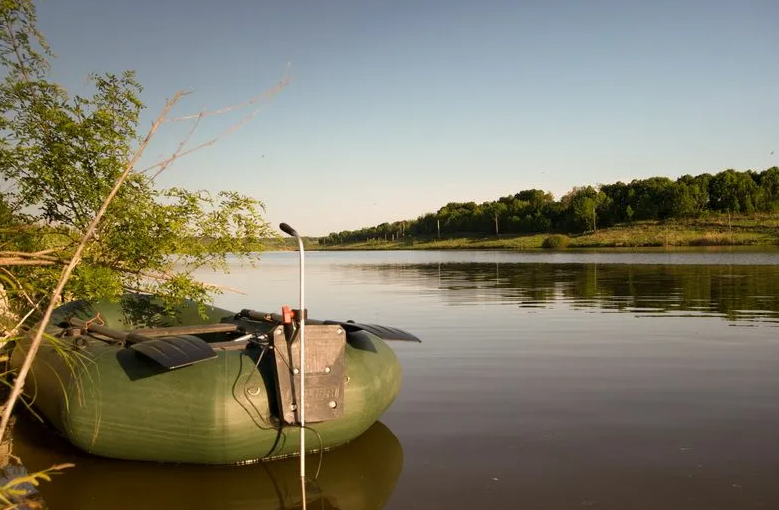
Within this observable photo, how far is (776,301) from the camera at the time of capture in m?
17.8

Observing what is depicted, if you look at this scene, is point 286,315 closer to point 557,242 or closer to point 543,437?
point 543,437

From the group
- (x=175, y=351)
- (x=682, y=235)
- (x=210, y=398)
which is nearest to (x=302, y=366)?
(x=210, y=398)

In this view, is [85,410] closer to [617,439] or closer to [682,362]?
[617,439]

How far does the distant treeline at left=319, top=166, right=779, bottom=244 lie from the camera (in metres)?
92.9

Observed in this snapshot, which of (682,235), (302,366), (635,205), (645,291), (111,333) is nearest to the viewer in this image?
(302,366)

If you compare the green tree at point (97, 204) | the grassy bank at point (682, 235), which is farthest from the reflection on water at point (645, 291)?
the grassy bank at point (682, 235)

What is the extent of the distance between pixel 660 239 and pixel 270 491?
78.6 meters

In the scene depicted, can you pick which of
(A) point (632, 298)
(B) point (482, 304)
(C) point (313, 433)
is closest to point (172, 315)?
(C) point (313, 433)

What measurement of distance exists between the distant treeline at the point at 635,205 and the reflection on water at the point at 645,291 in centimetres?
6938

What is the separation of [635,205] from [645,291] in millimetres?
91010

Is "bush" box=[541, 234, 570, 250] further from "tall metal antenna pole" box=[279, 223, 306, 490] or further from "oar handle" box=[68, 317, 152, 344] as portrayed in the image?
"tall metal antenna pole" box=[279, 223, 306, 490]

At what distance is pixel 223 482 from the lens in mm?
5680

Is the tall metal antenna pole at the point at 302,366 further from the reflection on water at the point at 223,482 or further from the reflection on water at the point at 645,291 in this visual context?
the reflection on water at the point at 645,291

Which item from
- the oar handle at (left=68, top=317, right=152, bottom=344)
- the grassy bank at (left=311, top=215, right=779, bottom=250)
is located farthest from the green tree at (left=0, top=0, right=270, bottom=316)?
the grassy bank at (left=311, top=215, right=779, bottom=250)
